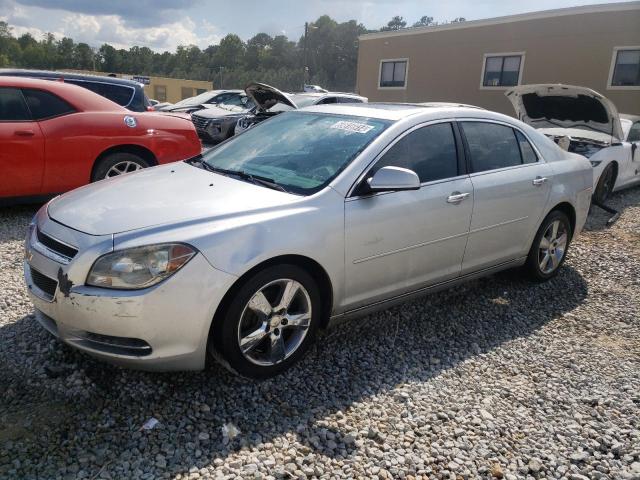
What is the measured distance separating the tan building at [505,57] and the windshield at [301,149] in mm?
19754

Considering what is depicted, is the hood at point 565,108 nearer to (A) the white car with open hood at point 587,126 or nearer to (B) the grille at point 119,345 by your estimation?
(A) the white car with open hood at point 587,126

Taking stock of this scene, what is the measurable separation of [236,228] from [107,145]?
3.74 m

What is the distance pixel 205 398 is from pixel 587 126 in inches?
305

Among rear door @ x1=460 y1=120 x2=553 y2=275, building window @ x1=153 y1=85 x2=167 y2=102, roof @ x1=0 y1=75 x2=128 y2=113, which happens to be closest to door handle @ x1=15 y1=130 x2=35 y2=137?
roof @ x1=0 y1=75 x2=128 y2=113

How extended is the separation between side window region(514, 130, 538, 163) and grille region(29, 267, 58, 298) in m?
3.56

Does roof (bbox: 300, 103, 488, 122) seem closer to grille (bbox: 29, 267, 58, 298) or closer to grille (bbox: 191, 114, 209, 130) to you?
grille (bbox: 29, 267, 58, 298)

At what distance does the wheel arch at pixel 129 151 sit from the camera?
5655 millimetres

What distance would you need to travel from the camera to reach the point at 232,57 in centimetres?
10281

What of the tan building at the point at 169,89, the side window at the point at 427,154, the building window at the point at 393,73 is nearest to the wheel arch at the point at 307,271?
the side window at the point at 427,154

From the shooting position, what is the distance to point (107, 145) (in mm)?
5648

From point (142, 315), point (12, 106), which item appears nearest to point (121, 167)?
point (12, 106)

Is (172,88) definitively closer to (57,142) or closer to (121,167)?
(121,167)

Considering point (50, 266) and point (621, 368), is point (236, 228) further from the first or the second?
point (621, 368)

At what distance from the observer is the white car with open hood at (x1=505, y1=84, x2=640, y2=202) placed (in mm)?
7531
